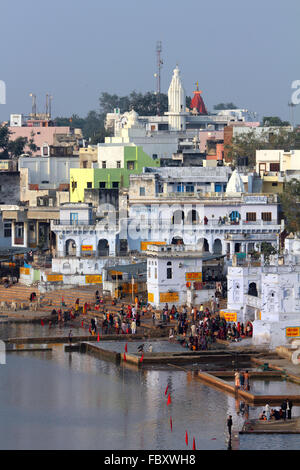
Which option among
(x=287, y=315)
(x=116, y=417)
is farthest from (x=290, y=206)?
(x=116, y=417)

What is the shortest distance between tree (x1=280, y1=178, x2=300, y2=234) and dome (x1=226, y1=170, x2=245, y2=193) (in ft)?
5.95

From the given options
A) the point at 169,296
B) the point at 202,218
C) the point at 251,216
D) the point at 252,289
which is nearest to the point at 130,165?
the point at 202,218

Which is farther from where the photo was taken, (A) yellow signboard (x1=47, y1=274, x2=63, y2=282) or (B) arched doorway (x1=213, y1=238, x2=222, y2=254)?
(B) arched doorway (x1=213, y1=238, x2=222, y2=254)

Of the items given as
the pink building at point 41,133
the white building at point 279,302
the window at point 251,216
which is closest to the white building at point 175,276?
the white building at point 279,302

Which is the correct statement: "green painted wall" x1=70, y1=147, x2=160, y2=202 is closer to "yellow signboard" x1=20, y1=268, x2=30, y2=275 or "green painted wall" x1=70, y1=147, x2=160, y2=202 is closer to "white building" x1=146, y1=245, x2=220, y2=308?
"yellow signboard" x1=20, y1=268, x2=30, y2=275

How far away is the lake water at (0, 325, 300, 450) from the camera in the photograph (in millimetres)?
32844

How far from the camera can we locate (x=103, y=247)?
57.7 m

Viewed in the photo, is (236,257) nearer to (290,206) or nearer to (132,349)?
(132,349)

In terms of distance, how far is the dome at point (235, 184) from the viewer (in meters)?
59.4

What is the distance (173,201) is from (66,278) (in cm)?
643

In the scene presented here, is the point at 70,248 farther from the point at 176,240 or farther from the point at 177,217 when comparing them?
the point at 177,217

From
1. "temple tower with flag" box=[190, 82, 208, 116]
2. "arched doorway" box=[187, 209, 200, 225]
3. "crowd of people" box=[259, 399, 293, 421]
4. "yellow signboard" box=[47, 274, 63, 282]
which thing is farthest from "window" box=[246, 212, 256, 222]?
"temple tower with flag" box=[190, 82, 208, 116]

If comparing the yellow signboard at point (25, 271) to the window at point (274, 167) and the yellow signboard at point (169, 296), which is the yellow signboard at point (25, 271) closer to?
the yellow signboard at point (169, 296)

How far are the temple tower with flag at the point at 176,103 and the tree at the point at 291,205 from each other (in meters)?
34.3
